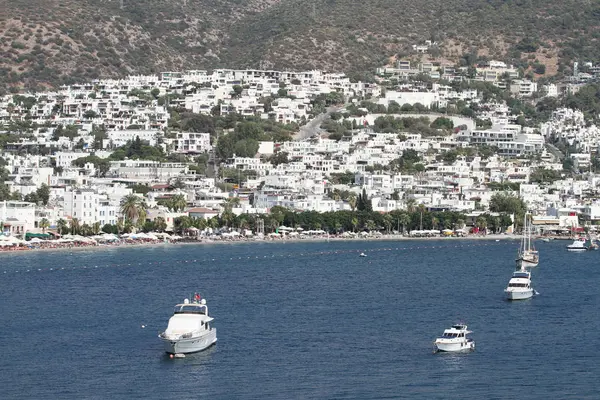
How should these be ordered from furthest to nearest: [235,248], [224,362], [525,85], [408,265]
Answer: [525,85]
[235,248]
[408,265]
[224,362]

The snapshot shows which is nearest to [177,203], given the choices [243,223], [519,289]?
[243,223]

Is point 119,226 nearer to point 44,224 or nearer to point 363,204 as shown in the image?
point 44,224

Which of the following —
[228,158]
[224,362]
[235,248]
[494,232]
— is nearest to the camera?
[224,362]

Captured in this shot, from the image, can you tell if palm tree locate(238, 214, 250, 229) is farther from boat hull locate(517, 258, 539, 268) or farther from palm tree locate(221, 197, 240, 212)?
boat hull locate(517, 258, 539, 268)

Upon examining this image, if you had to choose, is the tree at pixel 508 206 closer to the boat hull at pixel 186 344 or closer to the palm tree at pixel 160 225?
the palm tree at pixel 160 225

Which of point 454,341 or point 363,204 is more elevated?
point 363,204

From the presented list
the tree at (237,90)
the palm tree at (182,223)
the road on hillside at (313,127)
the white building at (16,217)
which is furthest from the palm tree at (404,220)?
the tree at (237,90)

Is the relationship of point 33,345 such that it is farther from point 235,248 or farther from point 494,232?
point 494,232

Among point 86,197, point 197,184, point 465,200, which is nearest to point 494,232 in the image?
point 465,200
